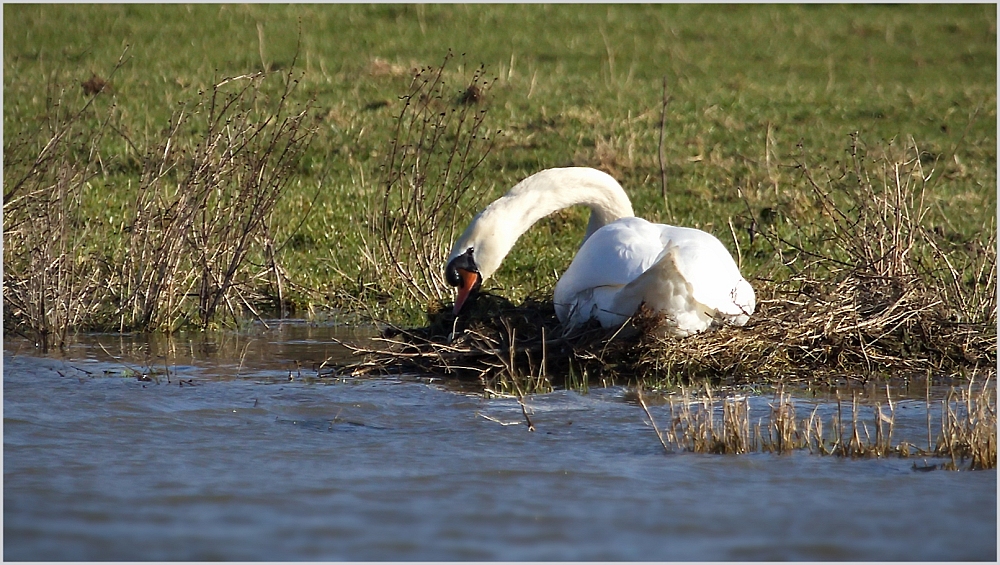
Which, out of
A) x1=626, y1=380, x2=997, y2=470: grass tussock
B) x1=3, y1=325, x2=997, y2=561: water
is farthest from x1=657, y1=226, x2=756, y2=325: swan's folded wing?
x1=626, y1=380, x2=997, y2=470: grass tussock

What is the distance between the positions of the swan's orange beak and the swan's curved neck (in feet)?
0.27

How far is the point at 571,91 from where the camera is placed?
16062 mm

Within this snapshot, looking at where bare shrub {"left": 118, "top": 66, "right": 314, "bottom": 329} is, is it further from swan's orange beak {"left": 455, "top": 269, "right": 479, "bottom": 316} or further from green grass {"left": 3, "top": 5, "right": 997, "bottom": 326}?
swan's orange beak {"left": 455, "top": 269, "right": 479, "bottom": 316}

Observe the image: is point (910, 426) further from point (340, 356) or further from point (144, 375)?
point (144, 375)

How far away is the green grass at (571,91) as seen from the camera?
1116cm

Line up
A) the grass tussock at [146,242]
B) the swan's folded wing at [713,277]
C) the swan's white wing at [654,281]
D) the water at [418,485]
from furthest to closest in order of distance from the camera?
the grass tussock at [146,242] < the swan's folded wing at [713,277] < the swan's white wing at [654,281] < the water at [418,485]

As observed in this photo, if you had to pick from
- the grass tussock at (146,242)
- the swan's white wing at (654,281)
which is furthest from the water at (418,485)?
the grass tussock at (146,242)

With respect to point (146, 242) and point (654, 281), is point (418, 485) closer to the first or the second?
point (654, 281)

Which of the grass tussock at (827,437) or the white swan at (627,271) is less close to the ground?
the white swan at (627,271)

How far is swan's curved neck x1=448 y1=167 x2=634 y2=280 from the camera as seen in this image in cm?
768

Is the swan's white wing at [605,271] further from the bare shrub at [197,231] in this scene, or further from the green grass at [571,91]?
the bare shrub at [197,231]

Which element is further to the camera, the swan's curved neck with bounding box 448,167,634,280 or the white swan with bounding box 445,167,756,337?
the swan's curved neck with bounding box 448,167,634,280

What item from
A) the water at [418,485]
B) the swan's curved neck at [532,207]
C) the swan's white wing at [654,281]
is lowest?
the water at [418,485]

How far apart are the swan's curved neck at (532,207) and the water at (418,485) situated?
4.10ft
